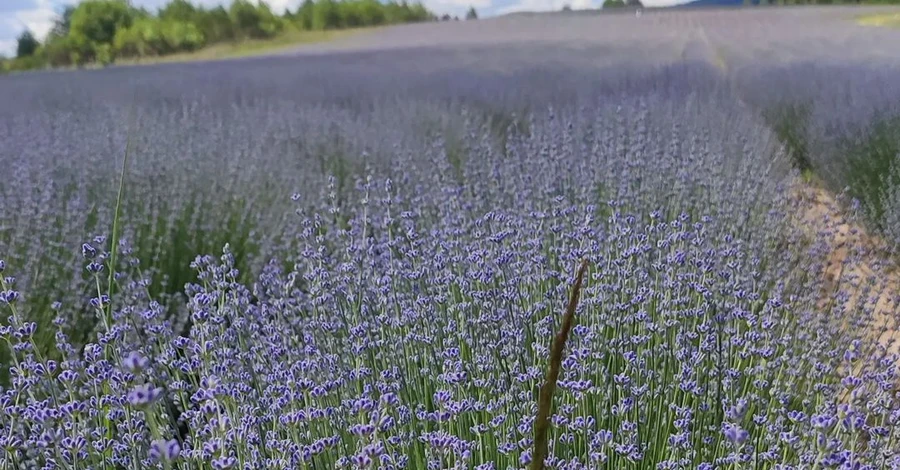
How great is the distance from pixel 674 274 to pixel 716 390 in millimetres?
302

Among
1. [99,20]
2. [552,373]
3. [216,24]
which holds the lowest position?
[552,373]

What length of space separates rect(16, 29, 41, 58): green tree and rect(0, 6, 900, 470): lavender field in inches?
722

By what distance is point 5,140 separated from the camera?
3.67 meters

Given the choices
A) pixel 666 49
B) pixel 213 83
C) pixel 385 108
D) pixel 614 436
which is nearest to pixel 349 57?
pixel 213 83

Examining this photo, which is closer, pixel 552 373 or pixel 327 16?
pixel 552 373

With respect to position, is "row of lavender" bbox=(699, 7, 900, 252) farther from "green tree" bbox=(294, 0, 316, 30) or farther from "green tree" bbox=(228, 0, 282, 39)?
"green tree" bbox=(294, 0, 316, 30)

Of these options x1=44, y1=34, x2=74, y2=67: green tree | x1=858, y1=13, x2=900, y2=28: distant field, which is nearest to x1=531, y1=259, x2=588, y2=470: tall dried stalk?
x1=858, y1=13, x2=900, y2=28: distant field

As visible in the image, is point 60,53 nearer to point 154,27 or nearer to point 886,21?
point 154,27

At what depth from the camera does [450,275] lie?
186 cm

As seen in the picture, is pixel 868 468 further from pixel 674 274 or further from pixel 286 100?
pixel 286 100

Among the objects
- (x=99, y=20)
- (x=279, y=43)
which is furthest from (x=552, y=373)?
(x=99, y=20)

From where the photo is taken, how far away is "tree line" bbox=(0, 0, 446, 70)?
19266 millimetres

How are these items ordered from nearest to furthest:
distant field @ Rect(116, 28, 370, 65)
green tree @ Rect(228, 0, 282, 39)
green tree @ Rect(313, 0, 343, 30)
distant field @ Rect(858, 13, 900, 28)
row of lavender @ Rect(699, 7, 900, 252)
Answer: row of lavender @ Rect(699, 7, 900, 252) → distant field @ Rect(858, 13, 900, 28) → distant field @ Rect(116, 28, 370, 65) → green tree @ Rect(228, 0, 282, 39) → green tree @ Rect(313, 0, 343, 30)

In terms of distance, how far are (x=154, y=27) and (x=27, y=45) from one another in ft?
17.4
